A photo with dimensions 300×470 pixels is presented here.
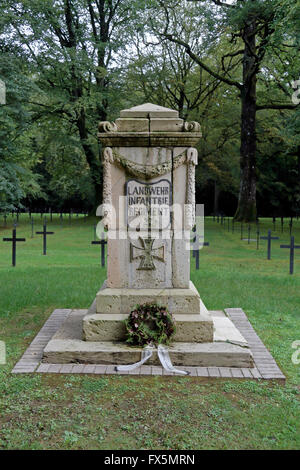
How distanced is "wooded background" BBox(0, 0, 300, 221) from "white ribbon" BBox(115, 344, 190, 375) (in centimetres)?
1397

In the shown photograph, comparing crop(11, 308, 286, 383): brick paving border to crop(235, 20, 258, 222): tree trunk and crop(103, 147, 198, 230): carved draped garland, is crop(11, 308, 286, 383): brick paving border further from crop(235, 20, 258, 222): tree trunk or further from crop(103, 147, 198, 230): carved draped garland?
crop(235, 20, 258, 222): tree trunk

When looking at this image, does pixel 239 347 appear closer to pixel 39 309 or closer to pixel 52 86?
pixel 39 309

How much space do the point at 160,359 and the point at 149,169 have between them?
2615 mm

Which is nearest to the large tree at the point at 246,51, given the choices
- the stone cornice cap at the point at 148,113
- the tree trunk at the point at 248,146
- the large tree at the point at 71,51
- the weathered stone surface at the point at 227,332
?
the tree trunk at the point at 248,146

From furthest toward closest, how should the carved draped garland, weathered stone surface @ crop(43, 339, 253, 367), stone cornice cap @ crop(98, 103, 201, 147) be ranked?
the carved draped garland → stone cornice cap @ crop(98, 103, 201, 147) → weathered stone surface @ crop(43, 339, 253, 367)

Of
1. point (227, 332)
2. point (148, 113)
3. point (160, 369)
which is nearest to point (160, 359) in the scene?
point (160, 369)

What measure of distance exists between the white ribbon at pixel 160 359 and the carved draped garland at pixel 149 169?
5.98ft

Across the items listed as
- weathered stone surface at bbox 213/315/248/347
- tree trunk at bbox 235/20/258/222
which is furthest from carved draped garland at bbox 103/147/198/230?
tree trunk at bbox 235/20/258/222

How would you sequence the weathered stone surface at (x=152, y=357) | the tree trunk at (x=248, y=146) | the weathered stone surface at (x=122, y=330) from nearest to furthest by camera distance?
the weathered stone surface at (x=152, y=357)
the weathered stone surface at (x=122, y=330)
the tree trunk at (x=248, y=146)

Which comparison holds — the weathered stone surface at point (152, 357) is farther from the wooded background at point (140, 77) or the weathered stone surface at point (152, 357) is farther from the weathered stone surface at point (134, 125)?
the wooded background at point (140, 77)

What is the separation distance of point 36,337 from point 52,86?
22400 millimetres

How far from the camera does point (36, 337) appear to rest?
629 cm

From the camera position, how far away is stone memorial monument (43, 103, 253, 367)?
582 cm

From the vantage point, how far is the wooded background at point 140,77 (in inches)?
827
